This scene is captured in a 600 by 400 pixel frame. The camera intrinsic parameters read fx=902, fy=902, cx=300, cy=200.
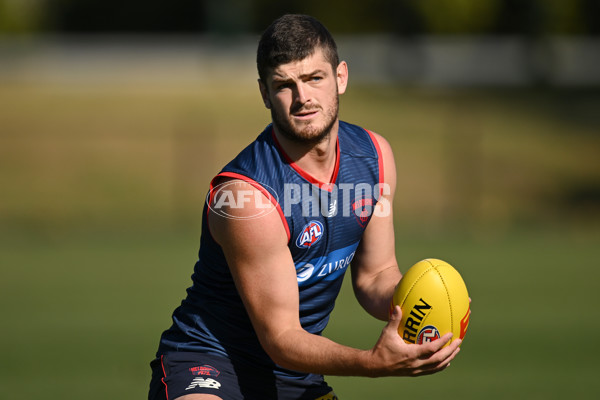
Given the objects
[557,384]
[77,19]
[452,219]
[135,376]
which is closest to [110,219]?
[452,219]

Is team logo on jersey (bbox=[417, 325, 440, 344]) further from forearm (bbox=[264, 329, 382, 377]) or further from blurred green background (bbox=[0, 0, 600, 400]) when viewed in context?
blurred green background (bbox=[0, 0, 600, 400])

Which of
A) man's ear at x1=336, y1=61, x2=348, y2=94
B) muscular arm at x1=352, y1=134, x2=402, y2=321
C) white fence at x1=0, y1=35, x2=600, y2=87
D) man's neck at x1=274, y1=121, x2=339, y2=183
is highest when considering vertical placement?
white fence at x1=0, y1=35, x2=600, y2=87

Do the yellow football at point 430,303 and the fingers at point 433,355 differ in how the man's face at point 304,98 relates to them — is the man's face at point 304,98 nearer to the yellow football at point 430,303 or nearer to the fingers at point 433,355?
the yellow football at point 430,303

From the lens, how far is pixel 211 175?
21094 millimetres

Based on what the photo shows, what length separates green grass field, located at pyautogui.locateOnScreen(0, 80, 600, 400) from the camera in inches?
367

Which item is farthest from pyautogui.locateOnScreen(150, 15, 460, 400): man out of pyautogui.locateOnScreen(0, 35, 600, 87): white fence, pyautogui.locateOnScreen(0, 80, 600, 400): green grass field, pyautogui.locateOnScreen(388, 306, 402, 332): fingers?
pyautogui.locateOnScreen(0, 35, 600, 87): white fence

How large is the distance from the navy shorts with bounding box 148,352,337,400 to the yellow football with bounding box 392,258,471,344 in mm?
783

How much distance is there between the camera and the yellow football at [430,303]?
15.1ft

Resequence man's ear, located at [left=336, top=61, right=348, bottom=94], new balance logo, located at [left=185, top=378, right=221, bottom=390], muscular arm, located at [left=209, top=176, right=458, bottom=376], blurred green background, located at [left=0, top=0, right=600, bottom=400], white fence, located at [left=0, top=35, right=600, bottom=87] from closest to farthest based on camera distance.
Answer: muscular arm, located at [left=209, top=176, right=458, bottom=376] → new balance logo, located at [left=185, top=378, right=221, bottom=390] → man's ear, located at [left=336, top=61, right=348, bottom=94] → blurred green background, located at [left=0, top=0, right=600, bottom=400] → white fence, located at [left=0, top=35, right=600, bottom=87]

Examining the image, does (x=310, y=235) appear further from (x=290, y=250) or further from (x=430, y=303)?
(x=430, y=303)

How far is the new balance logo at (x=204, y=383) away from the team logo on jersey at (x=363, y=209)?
3.97 ft

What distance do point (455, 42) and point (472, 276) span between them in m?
22.3

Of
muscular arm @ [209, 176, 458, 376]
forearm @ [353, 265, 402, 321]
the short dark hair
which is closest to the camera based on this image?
muscular arm @ [209, 176, 458, 376]

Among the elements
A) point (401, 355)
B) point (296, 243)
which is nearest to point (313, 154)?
point (296, 243)
